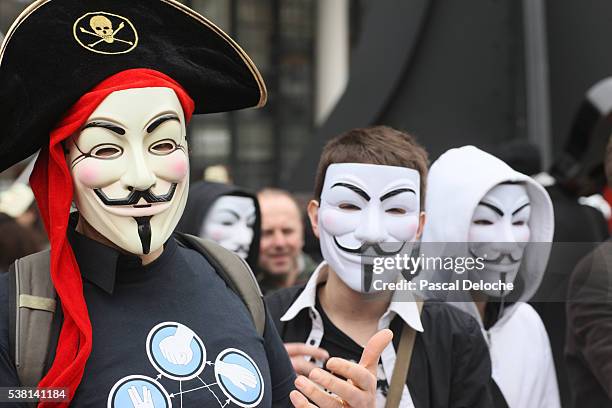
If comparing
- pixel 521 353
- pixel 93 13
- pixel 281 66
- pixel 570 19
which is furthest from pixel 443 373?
pixel 281 66

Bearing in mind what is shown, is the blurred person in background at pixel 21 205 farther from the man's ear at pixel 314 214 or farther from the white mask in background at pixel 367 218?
the white mask in background at pixel 367 218

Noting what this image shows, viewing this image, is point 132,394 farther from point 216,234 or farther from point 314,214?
point 216,234

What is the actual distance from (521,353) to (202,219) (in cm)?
158

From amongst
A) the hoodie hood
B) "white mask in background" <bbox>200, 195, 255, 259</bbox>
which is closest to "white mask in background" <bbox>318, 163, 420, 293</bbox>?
the hoodie hood

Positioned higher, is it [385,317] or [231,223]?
[231,223]

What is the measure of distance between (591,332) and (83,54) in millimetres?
1635

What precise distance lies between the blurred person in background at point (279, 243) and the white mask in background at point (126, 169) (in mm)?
2147

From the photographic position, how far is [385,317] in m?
2.50

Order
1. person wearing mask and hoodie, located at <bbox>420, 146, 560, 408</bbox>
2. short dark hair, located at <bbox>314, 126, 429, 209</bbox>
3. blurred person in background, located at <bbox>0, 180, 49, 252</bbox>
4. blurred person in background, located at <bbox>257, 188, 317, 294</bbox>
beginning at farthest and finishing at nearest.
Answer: blurred person in background, located at <bbox>0, 180, 49, 252</bbox>
blurred person in background, located at <bbox>257, 188, 317, 294</bbox>
person wearing mask and hoodie, located at <bbox>420, 146, 560, 408</bbox>
short dark hair, located at <bbox>314, 126, 429, 209</bbox>

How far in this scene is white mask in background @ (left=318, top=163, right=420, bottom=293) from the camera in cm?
251

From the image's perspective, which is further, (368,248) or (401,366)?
(368,248)

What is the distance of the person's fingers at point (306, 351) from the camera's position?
241cm

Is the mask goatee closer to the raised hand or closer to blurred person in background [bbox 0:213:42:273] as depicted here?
the raised hand

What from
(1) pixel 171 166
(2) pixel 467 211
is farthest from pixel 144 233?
(2) pixel 467 211
